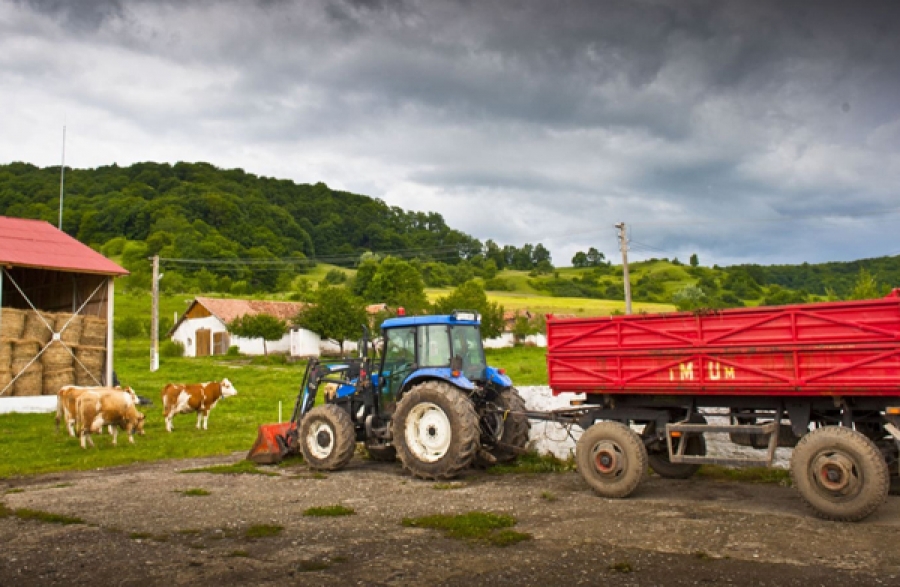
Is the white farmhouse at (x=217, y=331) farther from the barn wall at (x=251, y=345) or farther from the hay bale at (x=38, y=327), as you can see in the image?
the hay bale at (x=38, y=327)

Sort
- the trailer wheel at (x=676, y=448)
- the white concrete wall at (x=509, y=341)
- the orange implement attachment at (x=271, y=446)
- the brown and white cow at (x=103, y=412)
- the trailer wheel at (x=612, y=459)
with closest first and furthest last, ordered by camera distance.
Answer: the trailer wheel at (x=612, y=459), the trailer wheel at (x=676, y=448), the orange implement attachment at (x=271, y=446), the brown and white cow at (x=103, y=412), the white concrete wall at (x=509, y=341)

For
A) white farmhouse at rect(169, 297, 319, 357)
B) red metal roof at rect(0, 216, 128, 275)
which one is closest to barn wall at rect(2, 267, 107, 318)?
red metal roof at rect(0, 216, 128, 275)

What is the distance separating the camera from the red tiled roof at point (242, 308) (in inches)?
2249

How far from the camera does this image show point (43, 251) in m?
24.1

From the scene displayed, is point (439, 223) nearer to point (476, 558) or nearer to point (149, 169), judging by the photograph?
point (149, 169)

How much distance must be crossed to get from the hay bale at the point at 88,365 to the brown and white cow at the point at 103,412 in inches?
330

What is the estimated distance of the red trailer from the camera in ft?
26.6

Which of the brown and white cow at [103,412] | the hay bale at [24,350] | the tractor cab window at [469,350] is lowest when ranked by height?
the brown and white cow at [103,412]

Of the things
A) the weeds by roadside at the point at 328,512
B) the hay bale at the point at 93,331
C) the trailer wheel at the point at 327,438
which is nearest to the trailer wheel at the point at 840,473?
the weeds by roadside at the point at 328,512

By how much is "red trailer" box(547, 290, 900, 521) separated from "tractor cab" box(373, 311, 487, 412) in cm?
222

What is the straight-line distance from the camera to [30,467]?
45.3 feet

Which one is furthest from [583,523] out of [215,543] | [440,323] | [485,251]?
[485,251]

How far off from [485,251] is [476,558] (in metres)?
124

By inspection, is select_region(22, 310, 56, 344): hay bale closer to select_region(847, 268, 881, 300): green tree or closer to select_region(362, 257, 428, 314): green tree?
select_region(847, 268, 881, 300): green tree
